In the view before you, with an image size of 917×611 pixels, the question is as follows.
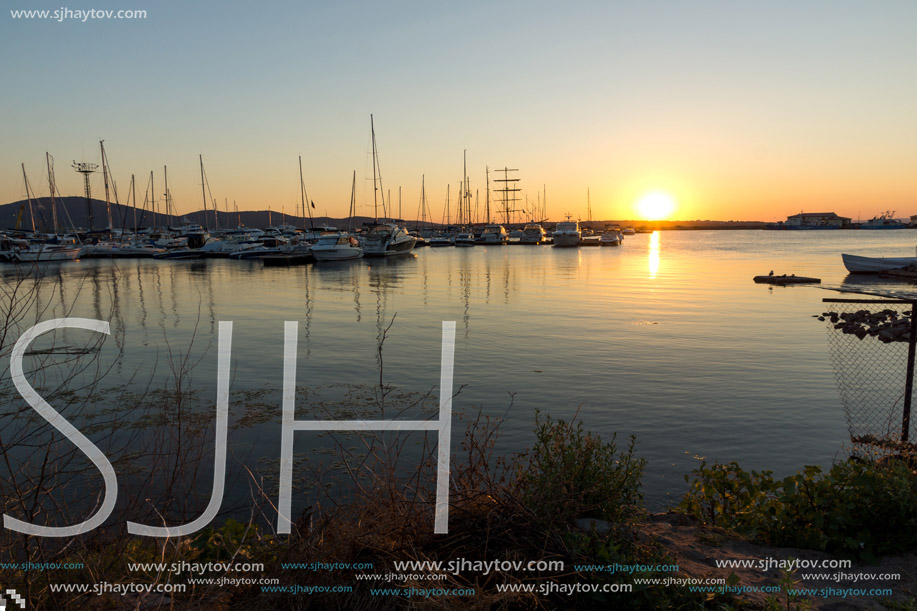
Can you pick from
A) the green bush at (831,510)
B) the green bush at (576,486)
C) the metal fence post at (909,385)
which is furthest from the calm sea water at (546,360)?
the green bush at (576,486)

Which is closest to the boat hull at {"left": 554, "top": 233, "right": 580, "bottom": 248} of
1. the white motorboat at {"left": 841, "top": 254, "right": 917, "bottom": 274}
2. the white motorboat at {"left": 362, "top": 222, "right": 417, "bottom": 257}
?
the white motorboat at {"left": 362, "top": 222, "right": 417, "bottom": 257}

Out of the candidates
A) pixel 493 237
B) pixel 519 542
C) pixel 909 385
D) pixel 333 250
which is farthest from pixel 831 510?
pixel 493 237

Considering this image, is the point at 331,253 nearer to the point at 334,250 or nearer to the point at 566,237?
the point at 334,250

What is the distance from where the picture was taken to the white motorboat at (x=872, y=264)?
34706 millimetres

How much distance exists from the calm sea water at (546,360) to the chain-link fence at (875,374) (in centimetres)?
37

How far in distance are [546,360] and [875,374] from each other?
23.6 ft

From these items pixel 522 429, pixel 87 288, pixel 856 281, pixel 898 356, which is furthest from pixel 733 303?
pixel 87 288

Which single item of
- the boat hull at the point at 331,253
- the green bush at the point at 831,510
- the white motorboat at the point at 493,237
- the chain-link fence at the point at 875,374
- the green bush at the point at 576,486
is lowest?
the chain-link fence at the point at 875,374

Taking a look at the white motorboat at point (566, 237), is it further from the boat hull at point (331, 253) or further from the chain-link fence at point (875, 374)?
the chain-link fence at point (875, 374)

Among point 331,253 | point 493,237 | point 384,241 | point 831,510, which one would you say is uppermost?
point 493,237

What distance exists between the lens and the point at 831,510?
198 inches

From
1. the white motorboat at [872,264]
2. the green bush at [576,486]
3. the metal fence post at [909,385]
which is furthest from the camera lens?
the white motorboat at [872,264]

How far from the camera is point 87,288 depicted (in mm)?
33281

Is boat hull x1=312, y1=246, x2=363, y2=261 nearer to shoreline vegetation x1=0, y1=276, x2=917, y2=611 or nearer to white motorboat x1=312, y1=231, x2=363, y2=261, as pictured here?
white motorboat x1=312, y1=231, x2=363, y2=261
